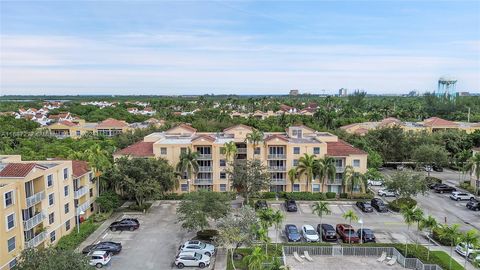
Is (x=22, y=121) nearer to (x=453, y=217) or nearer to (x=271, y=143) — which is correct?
(x=271, y=143)

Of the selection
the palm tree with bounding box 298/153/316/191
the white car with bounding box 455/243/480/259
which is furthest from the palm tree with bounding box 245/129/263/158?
the white car with bounding box 455/243/480/259

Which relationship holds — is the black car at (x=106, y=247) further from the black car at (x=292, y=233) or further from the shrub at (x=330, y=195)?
the shrub at (x=330, y=195)

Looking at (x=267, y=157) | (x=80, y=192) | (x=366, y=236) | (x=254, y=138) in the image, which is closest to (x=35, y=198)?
(x=80, y=192)

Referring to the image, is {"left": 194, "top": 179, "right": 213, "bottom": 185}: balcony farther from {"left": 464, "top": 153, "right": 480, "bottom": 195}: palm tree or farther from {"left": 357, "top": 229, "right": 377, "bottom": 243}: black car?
{"left": 464, "top": 153, "right": 480, "bottom": 195}: palm tree

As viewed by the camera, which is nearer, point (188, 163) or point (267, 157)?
point (188, 163)

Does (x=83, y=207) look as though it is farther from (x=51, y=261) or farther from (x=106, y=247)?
(x=51, y=261)

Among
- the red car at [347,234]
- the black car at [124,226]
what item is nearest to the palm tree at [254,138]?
the red car at [347,234]
